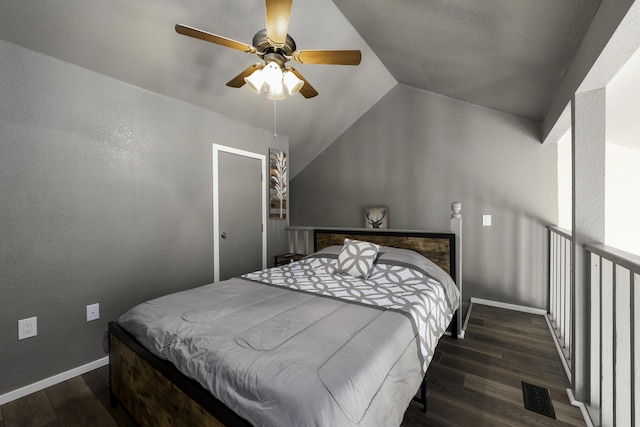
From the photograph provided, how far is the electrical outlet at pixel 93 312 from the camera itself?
2.12 m

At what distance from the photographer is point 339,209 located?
4.30 metres

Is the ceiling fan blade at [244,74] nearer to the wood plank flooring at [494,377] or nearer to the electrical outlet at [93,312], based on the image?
the electrical outlet at [93,312]

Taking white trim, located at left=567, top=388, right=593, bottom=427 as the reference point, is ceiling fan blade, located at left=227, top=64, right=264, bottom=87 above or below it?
above

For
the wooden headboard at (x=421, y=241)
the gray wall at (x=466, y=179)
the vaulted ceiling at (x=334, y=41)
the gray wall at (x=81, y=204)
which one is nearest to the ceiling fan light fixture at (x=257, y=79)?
the vaulted ceiling at (x=334, y=41)

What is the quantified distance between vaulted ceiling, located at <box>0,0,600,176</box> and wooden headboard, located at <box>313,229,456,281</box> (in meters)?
1.49

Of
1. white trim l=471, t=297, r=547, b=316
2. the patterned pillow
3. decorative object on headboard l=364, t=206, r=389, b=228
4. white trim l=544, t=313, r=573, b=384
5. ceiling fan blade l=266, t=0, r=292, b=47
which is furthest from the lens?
decorative object on headboard l=364, t=206, r=389, b=228

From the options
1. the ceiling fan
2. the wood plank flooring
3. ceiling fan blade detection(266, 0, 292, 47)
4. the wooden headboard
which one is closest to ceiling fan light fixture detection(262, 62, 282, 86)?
the ceiling fan

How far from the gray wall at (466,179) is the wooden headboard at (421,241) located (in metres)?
0.95

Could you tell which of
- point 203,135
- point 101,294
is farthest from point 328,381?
point 203,135

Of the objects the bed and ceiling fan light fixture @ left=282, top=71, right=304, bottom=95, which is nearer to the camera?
the bed

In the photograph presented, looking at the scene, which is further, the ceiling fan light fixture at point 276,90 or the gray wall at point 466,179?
the gray wall at point 466,179

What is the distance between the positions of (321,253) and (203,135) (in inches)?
69.0

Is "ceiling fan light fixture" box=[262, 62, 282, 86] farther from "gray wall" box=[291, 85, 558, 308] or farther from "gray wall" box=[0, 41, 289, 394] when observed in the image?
"gray wall" box=[291, 85, 558, 308]

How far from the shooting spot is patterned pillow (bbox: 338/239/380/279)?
2.29 metres
